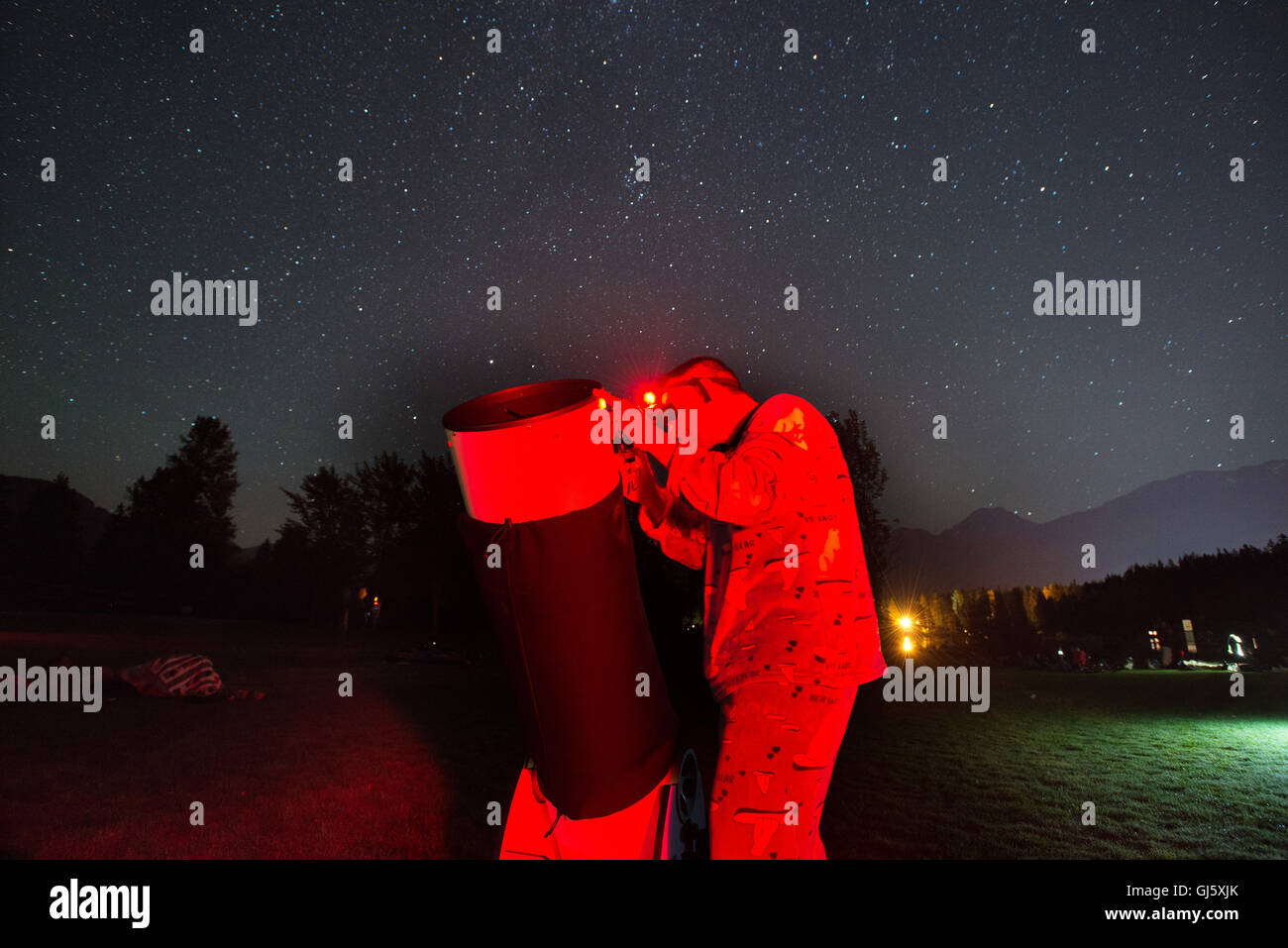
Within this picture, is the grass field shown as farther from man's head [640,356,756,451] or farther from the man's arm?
man's head [640,356,756,451]

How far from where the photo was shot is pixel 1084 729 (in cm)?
1247

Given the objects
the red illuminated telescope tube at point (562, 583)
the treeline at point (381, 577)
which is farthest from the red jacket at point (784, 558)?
the treeline at point (381, 577)

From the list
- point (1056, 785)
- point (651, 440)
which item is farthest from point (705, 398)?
point (1056, 785)

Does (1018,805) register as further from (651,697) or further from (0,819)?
(0,819)

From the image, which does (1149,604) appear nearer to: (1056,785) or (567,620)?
(1056,785)

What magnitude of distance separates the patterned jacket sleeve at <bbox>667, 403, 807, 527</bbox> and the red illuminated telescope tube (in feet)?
0.87

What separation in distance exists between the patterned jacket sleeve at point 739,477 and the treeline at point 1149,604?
1933 inches

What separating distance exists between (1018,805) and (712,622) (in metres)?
6.02

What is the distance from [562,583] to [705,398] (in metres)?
0.91

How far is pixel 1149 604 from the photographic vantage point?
56875 millimetres

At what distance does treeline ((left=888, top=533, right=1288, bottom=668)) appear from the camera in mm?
50125

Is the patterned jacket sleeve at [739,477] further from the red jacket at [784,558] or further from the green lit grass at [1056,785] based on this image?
the green lit grass at [1056,785]

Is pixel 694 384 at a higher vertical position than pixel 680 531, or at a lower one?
higher
